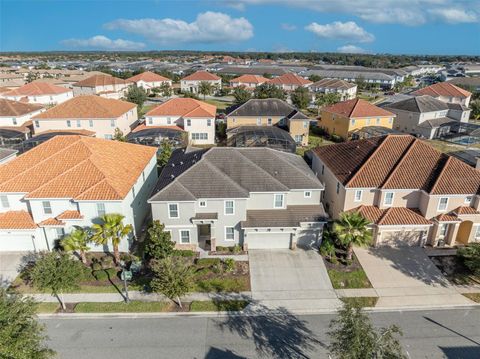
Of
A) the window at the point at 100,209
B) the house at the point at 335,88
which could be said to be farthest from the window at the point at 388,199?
the house at the point at 335,88

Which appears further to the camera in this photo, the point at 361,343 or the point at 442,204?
the point at 442,204

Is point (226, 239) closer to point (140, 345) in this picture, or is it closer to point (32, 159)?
point (140, 345)

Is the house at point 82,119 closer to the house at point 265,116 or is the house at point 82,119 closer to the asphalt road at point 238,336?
the house at point 265,116

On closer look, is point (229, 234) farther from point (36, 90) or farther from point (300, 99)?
point (36, 90)

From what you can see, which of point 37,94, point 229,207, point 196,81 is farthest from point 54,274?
point 196,81

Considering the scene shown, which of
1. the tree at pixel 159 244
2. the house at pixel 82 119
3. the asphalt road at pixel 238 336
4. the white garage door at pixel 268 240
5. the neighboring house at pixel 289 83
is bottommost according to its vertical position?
the asphalt road at pixel 238 336

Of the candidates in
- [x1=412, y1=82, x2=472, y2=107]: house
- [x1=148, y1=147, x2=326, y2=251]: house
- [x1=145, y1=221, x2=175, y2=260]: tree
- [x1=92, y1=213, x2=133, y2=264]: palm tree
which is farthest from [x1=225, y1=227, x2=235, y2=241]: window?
[x1=412, y1=82, x2=472, y2=107]: house
